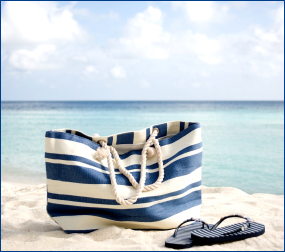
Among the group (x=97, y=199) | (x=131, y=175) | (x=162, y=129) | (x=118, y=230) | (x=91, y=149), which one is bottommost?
(x=118, y=230)

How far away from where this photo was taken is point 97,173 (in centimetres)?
231

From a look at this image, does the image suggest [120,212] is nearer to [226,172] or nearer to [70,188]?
[70,188]

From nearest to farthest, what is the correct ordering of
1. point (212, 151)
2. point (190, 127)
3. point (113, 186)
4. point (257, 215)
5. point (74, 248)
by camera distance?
point (74, 248), point (113, 186), point (190, 127), point (257, 215), point (212, 151)

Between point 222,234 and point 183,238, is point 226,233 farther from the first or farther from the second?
point 183,238

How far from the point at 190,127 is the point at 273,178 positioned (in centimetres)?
332

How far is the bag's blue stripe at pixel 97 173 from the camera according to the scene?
2.29 meters

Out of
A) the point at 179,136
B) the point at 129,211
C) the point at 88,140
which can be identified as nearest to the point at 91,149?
the point at 88,140

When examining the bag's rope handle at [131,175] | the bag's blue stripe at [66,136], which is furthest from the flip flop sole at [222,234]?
the bag's blue stripe at [66,136]

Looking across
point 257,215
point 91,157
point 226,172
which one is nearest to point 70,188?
point 91,157

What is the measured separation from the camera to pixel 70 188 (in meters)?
2.32

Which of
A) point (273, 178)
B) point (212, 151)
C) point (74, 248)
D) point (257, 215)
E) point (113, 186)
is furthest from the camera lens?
point (212, 151)

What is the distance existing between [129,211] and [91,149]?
38cm

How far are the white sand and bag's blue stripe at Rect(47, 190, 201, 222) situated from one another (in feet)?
0.23

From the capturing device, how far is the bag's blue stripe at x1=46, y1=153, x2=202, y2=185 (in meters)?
2.29
